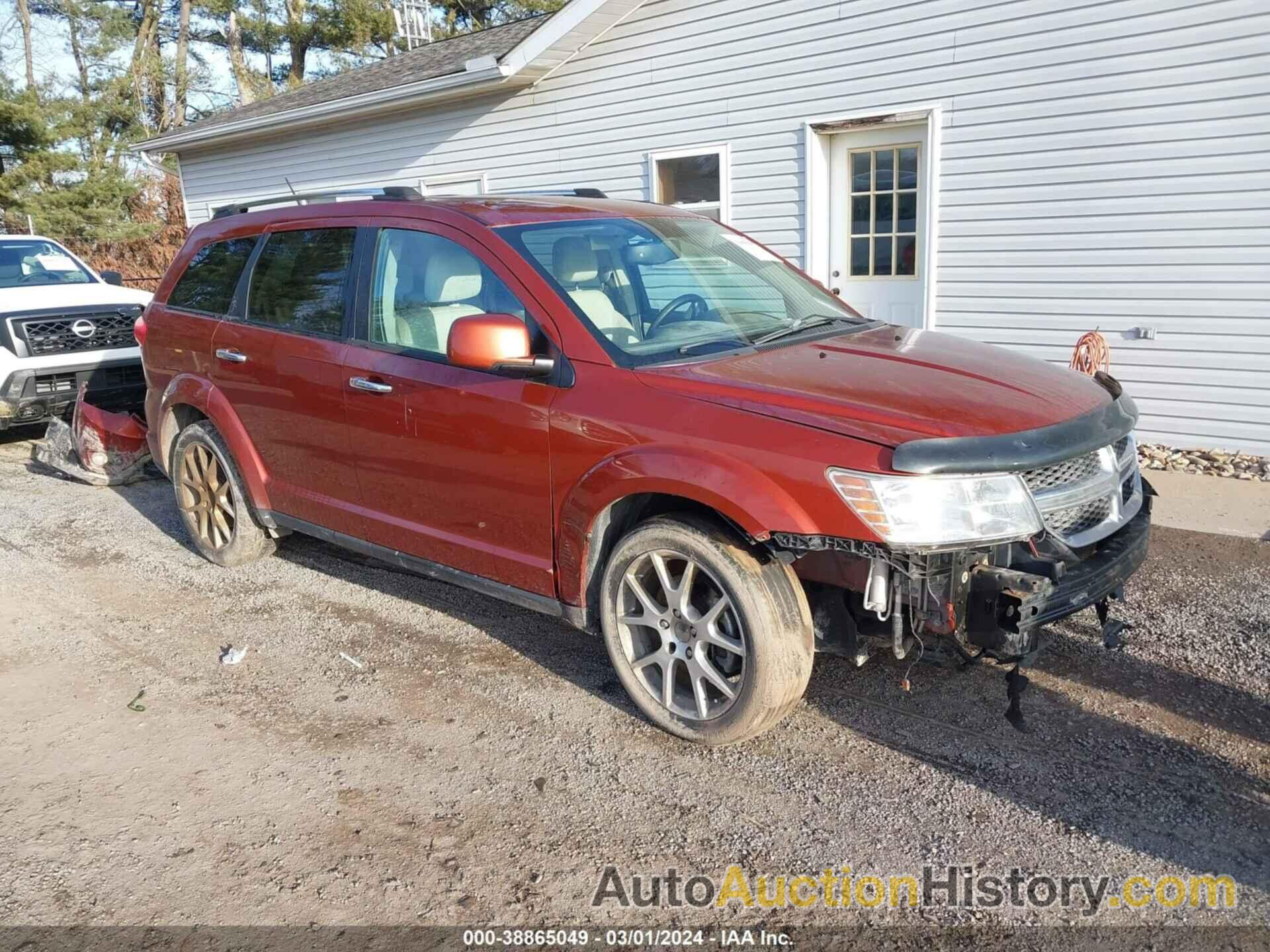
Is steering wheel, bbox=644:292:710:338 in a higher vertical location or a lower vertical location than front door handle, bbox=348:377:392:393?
higher

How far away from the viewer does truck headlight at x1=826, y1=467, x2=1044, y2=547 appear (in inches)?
115

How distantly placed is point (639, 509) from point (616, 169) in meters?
7.57

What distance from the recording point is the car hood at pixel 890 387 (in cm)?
306

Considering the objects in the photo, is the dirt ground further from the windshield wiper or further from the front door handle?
the windshield wiper

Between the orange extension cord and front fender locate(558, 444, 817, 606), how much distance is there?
464 cm

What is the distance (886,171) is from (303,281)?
561 centimetres

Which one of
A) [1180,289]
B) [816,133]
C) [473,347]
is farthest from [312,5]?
[473,347]

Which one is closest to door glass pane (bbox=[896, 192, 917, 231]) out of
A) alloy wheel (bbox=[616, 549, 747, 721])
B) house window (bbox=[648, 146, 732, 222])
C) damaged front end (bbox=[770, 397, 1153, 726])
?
house window (bbox=[648, 146, 732, 222])

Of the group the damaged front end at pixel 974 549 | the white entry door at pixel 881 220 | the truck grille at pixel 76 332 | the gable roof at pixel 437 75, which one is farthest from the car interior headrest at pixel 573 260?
the gable roof at pixel 437 75

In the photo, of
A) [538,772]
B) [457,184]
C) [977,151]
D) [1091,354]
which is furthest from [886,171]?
[538,772]

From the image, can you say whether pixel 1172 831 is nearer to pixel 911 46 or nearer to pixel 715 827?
pixel 715 827

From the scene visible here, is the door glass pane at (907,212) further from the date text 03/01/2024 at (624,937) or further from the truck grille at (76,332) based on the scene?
the date text 03/01/2024 at (624,937)

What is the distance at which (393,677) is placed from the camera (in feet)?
13.7

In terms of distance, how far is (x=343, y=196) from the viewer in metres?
5.17
